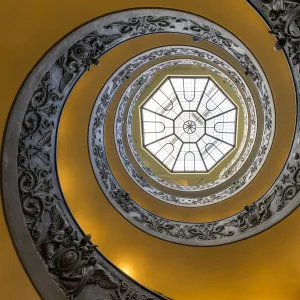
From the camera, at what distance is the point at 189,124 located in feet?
45.5

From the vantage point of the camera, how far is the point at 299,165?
6609 millimetres

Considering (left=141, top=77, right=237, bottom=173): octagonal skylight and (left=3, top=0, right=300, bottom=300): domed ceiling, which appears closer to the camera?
(left=3, top=0, right=300, bottom=300): domed ceiling

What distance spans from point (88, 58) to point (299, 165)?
4.67m

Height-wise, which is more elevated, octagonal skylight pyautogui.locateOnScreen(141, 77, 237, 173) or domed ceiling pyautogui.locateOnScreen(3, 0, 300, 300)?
octagonal skylight pyautogui.locateOnScreen(141, 77, 237, 173)

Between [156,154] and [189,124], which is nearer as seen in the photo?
[156,154]

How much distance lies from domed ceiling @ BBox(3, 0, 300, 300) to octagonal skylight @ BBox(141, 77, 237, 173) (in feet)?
0.15

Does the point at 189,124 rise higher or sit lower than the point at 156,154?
higher

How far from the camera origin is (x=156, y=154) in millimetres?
13508

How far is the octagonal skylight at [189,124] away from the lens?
1316 cm

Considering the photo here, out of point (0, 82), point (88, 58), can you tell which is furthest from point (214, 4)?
point (0, 82)

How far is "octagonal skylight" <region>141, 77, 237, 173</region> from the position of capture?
13.2 m

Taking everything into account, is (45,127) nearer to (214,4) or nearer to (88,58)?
(88,58)

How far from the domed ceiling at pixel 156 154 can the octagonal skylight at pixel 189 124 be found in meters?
0.04

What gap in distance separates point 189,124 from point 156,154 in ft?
6.40
